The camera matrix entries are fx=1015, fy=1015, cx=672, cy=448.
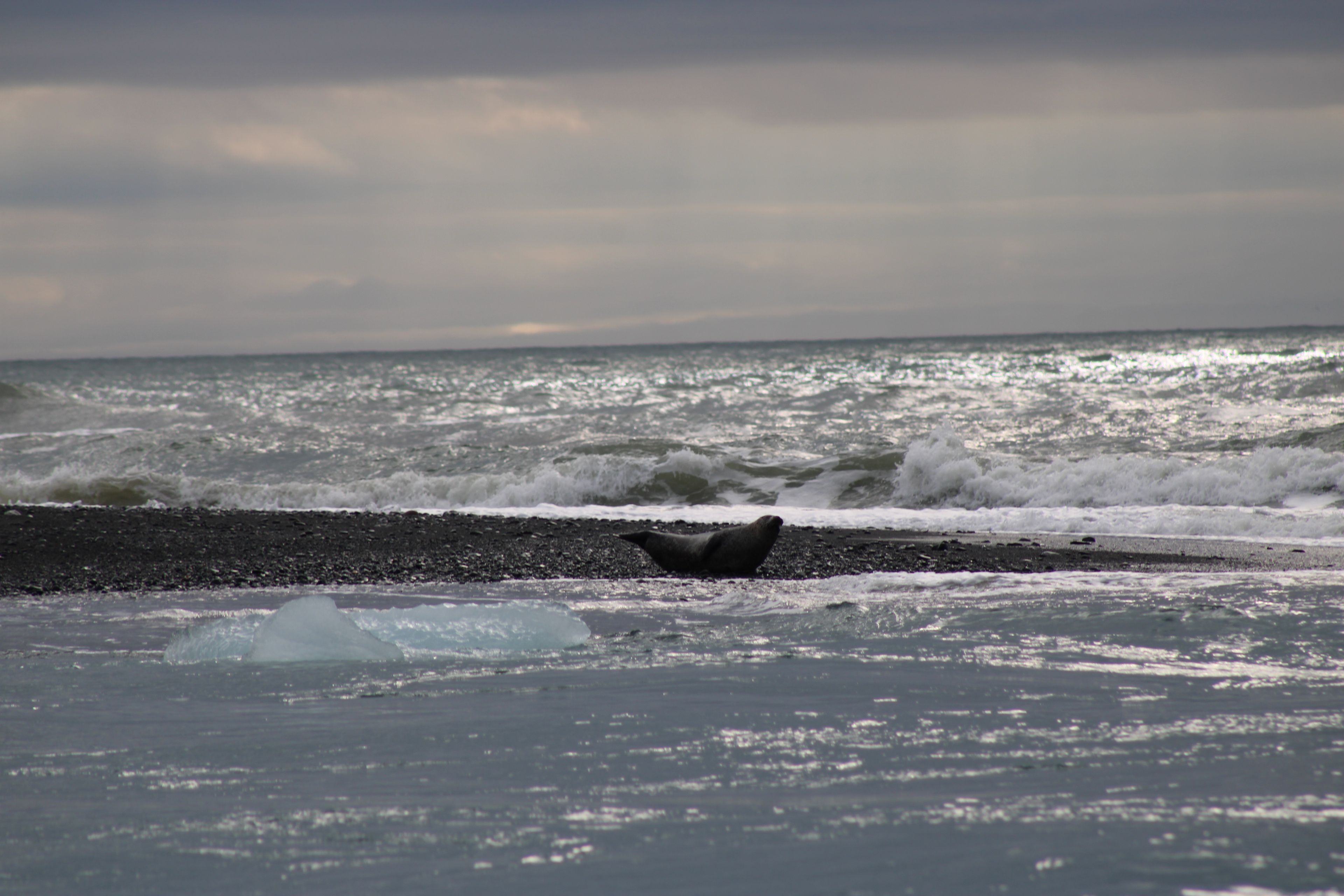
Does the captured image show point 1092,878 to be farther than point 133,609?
No

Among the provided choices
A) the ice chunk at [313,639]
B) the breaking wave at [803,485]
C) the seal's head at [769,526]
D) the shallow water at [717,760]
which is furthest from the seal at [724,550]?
the breaking wave at [803,485]

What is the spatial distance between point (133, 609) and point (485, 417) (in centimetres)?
1771

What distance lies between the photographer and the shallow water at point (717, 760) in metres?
2.85

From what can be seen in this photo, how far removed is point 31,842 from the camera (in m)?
3.09

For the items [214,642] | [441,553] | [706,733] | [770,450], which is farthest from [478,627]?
[770,450]

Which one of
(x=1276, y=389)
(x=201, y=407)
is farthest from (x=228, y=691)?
(x=201, y=407)

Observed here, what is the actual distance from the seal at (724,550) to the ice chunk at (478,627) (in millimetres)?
2867

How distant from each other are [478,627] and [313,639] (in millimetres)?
934

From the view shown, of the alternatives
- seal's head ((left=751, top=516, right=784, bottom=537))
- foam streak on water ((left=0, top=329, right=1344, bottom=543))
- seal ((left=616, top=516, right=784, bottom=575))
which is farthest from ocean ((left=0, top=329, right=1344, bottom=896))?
foam streak on water ((left=0, top=329, right=1344, bottom=543))

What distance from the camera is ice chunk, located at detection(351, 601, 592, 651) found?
5.77m

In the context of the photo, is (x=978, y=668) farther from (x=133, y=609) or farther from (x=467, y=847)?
(x=133, y=609)

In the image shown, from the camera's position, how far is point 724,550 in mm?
8906

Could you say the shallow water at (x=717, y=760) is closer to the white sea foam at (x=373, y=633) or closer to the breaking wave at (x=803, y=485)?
the white sea foam at (x=373, y=633)

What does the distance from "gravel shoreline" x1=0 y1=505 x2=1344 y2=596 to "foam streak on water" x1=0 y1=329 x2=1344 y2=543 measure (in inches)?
71.0
